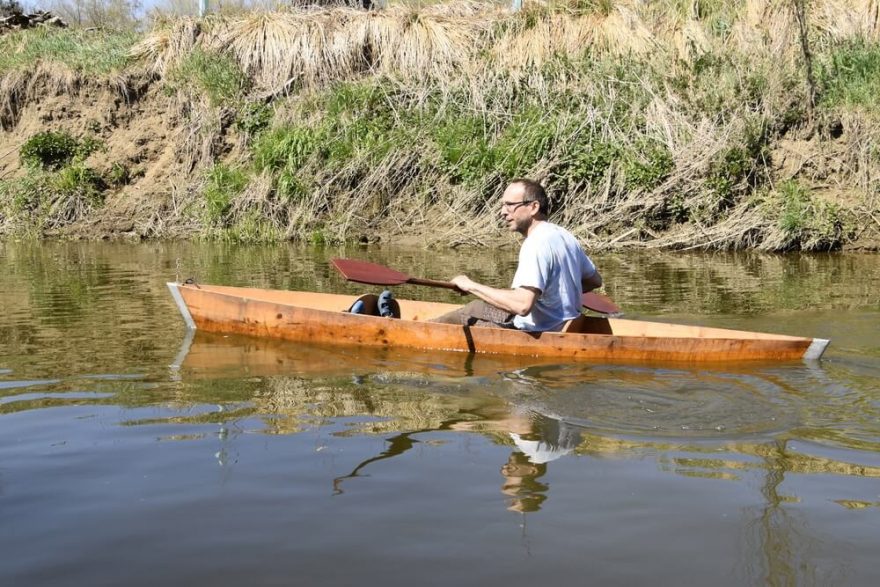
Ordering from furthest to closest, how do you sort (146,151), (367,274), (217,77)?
(146,151) < (217,77) < (367,274)

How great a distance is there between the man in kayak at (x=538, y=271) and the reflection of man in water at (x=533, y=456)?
1398mm

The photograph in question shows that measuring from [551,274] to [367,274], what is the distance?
1.89m

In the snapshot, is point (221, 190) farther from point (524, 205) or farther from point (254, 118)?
point (524, 205)

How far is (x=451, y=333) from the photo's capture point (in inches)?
300

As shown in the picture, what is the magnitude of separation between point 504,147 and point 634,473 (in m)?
12.5

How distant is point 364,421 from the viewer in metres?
5.41

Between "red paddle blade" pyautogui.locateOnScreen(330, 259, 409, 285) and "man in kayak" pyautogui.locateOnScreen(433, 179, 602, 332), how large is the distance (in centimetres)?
123

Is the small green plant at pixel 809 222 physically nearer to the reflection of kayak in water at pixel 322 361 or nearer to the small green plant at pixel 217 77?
the reflection of kayak in water at pixel 322 361

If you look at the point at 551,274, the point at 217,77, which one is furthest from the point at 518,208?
the point at 217,77

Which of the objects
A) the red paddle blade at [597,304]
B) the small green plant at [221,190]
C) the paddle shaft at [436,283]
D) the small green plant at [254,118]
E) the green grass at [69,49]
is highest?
the green grass at [69,49]

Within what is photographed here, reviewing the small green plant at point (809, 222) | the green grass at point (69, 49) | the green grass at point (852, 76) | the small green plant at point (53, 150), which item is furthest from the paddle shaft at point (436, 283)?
the green grass at point (69, 49)

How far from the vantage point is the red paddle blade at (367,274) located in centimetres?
828

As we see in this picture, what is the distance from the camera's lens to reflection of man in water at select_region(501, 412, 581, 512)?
13.3ft

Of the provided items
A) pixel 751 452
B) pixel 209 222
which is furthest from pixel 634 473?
pixel 209 222
